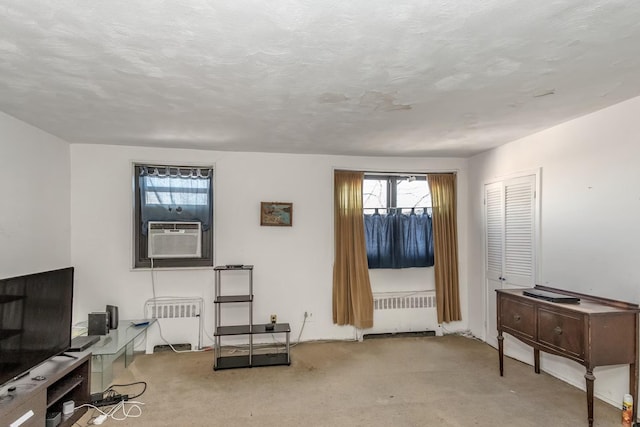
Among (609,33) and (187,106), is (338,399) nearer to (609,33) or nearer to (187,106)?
(187,106)

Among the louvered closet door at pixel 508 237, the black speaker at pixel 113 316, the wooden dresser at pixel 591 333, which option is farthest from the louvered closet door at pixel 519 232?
the black speaker at pixel 113 316

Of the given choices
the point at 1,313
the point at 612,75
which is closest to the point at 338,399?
the point at 1,313

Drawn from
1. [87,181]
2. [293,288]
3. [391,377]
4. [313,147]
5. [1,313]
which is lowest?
[391,377]

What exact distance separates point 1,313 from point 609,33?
11.3 ft

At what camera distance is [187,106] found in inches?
105

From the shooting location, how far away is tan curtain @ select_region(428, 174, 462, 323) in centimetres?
461

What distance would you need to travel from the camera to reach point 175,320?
4062mm

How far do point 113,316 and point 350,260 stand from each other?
2.64 meters

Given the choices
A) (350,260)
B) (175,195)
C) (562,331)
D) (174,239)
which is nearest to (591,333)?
(562,331)

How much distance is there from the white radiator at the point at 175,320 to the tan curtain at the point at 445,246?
296cm

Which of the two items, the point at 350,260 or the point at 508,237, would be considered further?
the point at 350,260

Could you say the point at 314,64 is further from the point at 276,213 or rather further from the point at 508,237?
the point at 508,237

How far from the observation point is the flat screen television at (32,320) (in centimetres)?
203

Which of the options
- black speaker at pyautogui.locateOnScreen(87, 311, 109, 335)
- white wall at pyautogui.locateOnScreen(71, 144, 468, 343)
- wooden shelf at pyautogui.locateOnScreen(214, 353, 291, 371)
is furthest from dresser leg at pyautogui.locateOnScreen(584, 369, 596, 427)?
black speaker at pyautogui.locateOnScreen(87, 311, 109, 335)
